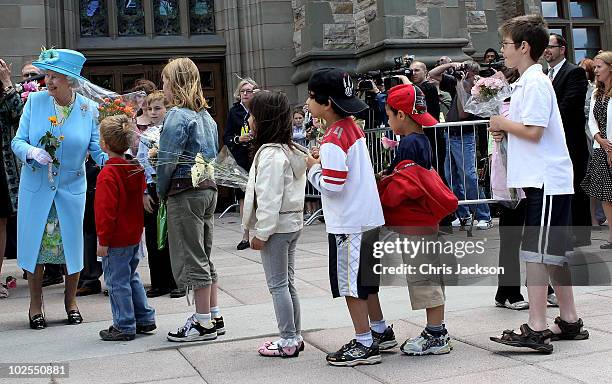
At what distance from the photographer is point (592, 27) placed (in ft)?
61.5

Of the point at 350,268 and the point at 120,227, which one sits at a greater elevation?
the point at 120,227

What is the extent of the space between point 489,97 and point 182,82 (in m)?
2.08

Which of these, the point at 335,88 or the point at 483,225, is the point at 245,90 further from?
the point at 335,88

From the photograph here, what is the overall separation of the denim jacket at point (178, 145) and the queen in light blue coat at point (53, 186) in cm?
105

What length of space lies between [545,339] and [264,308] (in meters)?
2.40

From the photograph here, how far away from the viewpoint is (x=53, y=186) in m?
6.08

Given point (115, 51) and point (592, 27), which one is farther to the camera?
point (592, 27)

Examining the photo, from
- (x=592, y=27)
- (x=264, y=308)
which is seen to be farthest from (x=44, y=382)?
(x=592, y=27)

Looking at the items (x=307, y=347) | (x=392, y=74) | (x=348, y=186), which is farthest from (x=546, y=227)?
(x=392, y=74)

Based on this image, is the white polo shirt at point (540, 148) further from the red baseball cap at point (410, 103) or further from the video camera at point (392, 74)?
the video camera at point (392, 74)

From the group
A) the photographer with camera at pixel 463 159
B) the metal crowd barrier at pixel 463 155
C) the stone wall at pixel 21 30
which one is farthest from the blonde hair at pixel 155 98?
the stone wall at pixel 21 30

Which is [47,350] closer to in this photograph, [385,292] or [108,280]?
[108,280]

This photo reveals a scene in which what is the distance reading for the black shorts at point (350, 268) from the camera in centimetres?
469

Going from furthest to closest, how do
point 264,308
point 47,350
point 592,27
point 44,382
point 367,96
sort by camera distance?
point 592,27 → point 367,96 → point 264,308 → point 47,350 → point 44,382
